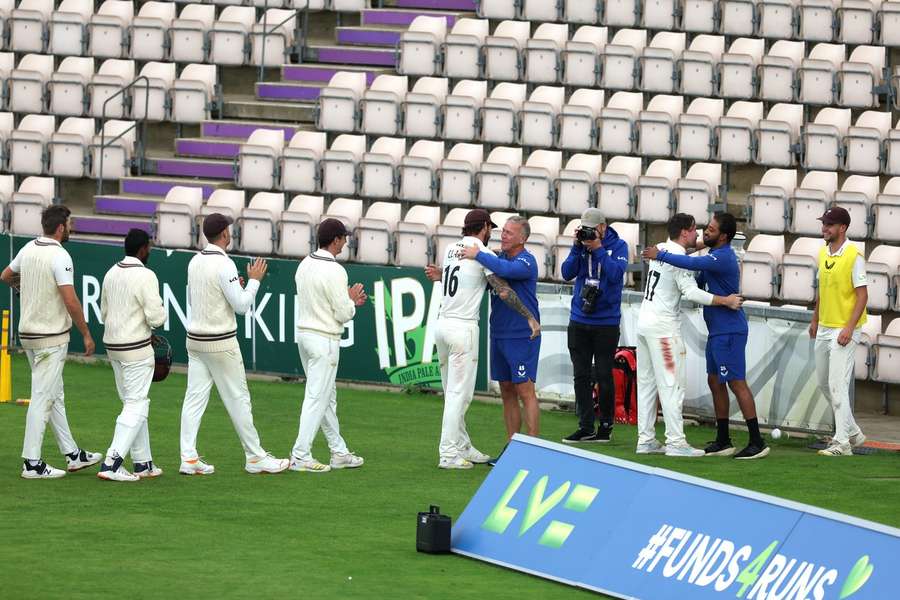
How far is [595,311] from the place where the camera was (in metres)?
14.0

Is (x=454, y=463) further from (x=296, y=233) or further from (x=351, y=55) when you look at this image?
(x=351, y=55)

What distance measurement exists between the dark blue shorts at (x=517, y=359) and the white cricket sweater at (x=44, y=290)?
3351 millimetres

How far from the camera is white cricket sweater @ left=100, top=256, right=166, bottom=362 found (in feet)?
38.7

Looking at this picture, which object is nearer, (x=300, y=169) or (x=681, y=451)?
(x=681, y=451)

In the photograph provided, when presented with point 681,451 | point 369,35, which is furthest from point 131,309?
point 369,35

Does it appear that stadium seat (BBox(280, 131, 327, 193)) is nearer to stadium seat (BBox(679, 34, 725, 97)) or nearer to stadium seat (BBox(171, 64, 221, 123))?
stadium seat (BBox(171, 64, 221, 123))

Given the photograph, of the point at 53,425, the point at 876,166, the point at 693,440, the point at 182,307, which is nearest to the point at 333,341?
the point at 53,425

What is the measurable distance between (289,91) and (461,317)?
12036 millimetres

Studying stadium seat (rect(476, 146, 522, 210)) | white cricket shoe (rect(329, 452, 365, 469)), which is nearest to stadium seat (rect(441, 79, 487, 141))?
stadium seat (rect(476, 146, 522, 210))

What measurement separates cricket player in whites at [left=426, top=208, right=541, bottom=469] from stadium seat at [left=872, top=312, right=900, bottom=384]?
220 inches

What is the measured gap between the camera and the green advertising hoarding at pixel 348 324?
17.2 metres

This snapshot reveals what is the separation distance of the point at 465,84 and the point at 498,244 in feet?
10.8

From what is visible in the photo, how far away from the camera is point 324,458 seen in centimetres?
1328

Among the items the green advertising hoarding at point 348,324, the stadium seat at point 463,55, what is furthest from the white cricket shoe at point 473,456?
the stadium seat at point 463,55
